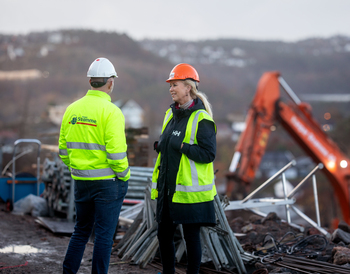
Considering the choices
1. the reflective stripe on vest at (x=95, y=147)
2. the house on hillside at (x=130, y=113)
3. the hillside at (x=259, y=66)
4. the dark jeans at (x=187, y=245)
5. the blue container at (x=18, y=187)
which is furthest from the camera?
the hillside at (x=259, y=66)

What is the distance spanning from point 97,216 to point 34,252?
7.21 ft

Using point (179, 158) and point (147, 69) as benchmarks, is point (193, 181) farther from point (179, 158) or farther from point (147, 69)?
point (147, 69)

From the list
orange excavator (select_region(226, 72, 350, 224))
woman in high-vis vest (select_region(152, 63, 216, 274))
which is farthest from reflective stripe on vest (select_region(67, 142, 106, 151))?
orange excavator (select_region(226, 72, 350, 224))

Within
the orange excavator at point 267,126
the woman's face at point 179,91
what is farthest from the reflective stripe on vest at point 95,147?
the orange excavator at point 267,126

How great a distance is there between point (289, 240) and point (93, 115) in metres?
3.73

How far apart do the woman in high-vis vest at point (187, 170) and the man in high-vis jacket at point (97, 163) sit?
0.39m

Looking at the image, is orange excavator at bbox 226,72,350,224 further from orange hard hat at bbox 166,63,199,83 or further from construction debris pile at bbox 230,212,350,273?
orange hard hat at bbox 166,63,199,83

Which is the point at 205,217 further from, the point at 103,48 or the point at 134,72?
the point at 134,72

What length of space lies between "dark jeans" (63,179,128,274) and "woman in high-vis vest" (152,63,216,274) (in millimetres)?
407

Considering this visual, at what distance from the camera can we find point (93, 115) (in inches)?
125

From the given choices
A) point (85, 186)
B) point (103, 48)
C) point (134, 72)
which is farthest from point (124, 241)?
point (134, 72)

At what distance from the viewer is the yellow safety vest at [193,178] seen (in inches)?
125

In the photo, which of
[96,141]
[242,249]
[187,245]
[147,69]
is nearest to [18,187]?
[242,249]

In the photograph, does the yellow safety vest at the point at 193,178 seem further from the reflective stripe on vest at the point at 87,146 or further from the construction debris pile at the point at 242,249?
the construction debris pile at the point at 242,249
